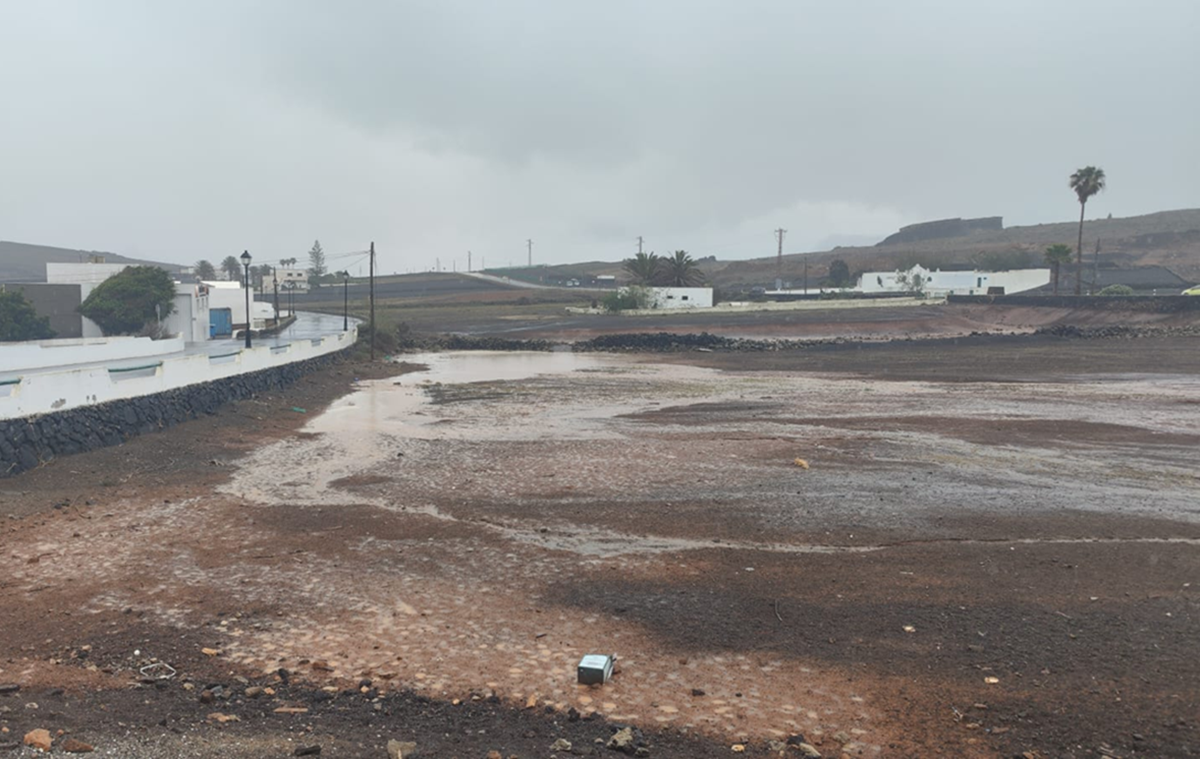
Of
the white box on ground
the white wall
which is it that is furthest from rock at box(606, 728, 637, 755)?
the white wall

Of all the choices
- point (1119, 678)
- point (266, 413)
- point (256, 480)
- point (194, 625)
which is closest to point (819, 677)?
point (1119, 678)

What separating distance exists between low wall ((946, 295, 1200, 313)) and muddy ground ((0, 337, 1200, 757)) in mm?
46116

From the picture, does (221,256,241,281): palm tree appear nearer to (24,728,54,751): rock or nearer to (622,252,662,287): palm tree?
(622,252,662,287): palm tree

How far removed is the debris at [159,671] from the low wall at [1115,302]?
6685cm

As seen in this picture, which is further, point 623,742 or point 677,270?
point 677,270

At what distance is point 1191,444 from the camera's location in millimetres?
19844

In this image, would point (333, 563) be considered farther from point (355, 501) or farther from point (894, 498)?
point (894, 498)

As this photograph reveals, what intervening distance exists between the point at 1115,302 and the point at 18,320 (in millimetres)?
68544

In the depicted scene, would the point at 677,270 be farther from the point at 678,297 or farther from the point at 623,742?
the point at 623,742

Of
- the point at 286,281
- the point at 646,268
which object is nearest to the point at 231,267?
the point at 286,281

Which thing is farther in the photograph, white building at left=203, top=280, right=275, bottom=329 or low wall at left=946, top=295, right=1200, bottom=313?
white building at left=203, top=280, right=275, bottom=329

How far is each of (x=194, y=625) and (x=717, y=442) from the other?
44.7 feet

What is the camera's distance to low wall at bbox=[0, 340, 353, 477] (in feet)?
51.4

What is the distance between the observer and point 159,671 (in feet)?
24.9
